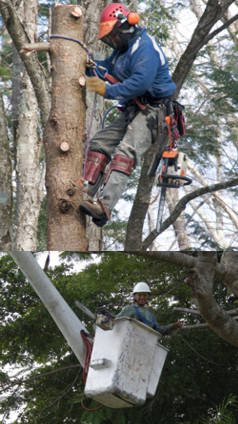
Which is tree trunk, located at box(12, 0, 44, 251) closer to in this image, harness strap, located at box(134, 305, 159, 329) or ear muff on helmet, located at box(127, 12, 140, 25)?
harness strap, located at box(134, 305, 159, 329)

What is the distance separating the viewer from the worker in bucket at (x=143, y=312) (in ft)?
14.6

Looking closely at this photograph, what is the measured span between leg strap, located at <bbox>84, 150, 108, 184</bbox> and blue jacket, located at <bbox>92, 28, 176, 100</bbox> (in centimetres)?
37

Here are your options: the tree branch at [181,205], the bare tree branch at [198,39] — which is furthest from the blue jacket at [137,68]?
the bare tree branch at [198,39]

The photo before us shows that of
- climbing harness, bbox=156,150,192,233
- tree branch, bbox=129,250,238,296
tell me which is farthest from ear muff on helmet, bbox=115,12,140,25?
tree branch, bbox=129,250,238,296

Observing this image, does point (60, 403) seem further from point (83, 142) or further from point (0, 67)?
point (0, 67)

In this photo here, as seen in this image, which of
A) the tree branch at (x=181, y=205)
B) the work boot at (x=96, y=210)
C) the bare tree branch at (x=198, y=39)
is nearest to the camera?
the work boot at (x=96, y=210)

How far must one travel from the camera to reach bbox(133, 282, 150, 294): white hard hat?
4.98 meters

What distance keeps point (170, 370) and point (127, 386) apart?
3.10 ft

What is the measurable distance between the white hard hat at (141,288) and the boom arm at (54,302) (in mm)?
567

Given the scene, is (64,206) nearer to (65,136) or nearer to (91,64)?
(65,136)

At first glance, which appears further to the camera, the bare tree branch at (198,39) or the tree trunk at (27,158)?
the tree trunk at (27,158)

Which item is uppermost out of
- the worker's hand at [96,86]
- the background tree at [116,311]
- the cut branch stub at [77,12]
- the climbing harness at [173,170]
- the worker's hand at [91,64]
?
the cut branch stub at [77,12]

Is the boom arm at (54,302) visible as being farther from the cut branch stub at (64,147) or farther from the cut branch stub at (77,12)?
the cut branch stub at (77,12)

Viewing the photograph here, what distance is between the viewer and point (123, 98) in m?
3.61
